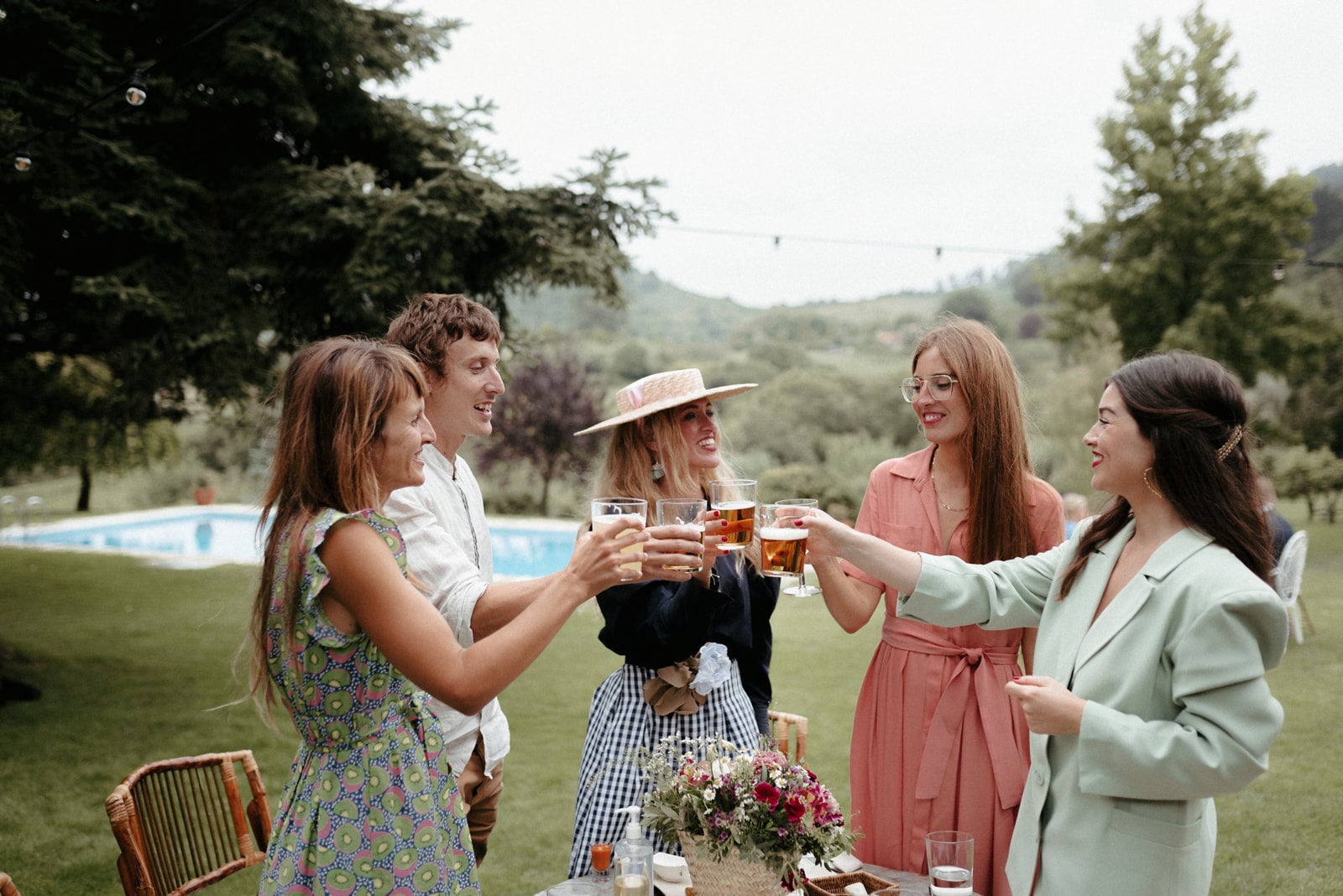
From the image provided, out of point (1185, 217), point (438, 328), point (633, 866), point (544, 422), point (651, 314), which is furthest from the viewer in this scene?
point (651, 314)

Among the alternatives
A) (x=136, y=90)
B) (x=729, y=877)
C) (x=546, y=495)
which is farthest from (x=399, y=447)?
(x=546, y=495)

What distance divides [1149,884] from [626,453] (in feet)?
5.50

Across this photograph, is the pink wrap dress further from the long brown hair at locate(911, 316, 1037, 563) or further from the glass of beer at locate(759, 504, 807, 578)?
the glass of beer at locate(759, 504, 807, 578)

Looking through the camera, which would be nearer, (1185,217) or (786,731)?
(786,731)

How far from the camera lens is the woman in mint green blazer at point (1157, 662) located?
1.68m

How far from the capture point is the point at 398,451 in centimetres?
189

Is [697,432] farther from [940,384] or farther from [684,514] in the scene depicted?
[684,514]

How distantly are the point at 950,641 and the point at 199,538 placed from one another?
1995 centimetres

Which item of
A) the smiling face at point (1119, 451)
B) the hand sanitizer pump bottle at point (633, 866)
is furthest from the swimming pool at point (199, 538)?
the smiling face at point (1119, 451)

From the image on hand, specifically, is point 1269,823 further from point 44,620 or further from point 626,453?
point 44,620

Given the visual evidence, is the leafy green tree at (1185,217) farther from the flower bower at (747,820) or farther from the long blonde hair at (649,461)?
the flower bower at (747,820)

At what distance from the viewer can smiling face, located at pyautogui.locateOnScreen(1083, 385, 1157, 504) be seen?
1.89 m

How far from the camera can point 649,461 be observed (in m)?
2.88

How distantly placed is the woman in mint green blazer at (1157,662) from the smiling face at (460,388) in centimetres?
155
